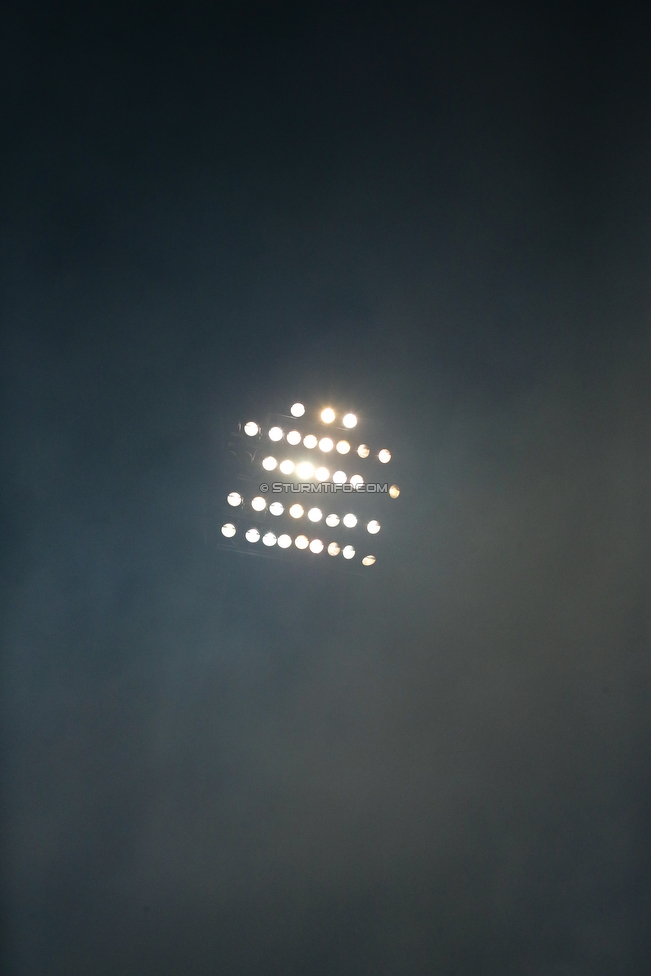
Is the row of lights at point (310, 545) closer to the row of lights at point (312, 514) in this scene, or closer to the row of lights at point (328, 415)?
the row of lights at point (312, 514)

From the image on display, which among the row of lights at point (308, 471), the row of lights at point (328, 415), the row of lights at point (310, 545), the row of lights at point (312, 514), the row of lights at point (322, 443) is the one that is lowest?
the row of lights at point (310, 545)

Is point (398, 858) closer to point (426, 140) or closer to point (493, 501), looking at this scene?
point (493, 501)

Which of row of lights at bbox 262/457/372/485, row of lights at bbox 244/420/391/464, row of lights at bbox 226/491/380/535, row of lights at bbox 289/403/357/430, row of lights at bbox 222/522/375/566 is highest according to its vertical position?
row of lights at bbox 289/403/357/430

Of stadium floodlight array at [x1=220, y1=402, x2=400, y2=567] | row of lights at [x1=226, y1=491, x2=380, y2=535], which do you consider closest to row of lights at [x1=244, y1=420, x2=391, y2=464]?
stadium floodlight array at [x1=220, y1=402, x2=400, y2=567]

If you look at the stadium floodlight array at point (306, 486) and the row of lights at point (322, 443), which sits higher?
the row of lights at point (322, 443)

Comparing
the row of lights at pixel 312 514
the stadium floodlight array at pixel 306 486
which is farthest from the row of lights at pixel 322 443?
the row of lights at pixel 312 514

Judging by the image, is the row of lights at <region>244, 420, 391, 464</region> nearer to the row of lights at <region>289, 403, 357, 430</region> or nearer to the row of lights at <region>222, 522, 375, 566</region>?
the row of lights at <region>289, 403, 357, 430</region>

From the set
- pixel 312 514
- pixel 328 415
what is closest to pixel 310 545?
pixel 312 514

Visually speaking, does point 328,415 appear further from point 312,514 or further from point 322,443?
point 312,514
